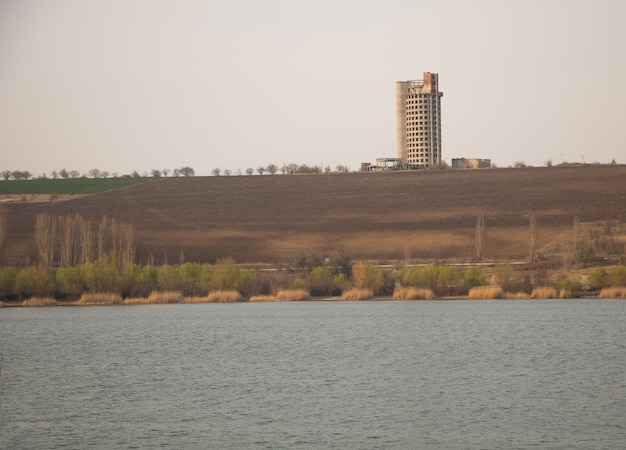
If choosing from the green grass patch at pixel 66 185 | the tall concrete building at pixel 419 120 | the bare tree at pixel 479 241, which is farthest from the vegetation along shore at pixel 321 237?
the tall concrete building at pixel 419 120

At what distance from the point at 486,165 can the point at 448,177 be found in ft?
70.7

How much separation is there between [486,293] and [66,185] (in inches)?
3237

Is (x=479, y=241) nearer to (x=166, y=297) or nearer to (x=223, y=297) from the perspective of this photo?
(x=223, y=297)

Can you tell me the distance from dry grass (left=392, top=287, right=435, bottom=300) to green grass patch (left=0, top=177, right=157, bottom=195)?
69107 millimetres

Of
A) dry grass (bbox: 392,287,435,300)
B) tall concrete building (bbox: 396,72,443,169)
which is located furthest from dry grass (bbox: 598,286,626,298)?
tall concrete building (bbox: 396,72,443,169)

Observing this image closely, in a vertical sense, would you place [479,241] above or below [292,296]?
above

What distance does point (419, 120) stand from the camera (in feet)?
576

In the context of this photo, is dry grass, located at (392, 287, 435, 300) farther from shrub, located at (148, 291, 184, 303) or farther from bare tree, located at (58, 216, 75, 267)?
bare tree, located at (58, 216, 75, 267)

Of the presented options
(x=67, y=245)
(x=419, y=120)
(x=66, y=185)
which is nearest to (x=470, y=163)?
(x=419, y=120)

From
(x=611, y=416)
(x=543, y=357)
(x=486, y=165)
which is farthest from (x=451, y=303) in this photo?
(x=486, y=165)

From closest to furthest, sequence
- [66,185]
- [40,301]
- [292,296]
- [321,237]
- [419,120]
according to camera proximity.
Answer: [40,301], [292,296], [321,237], [66,185], [419,120]

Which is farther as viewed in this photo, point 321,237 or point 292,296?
point 321,237

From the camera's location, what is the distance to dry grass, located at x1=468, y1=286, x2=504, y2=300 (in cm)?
6644

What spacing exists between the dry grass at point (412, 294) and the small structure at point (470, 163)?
247 feet
